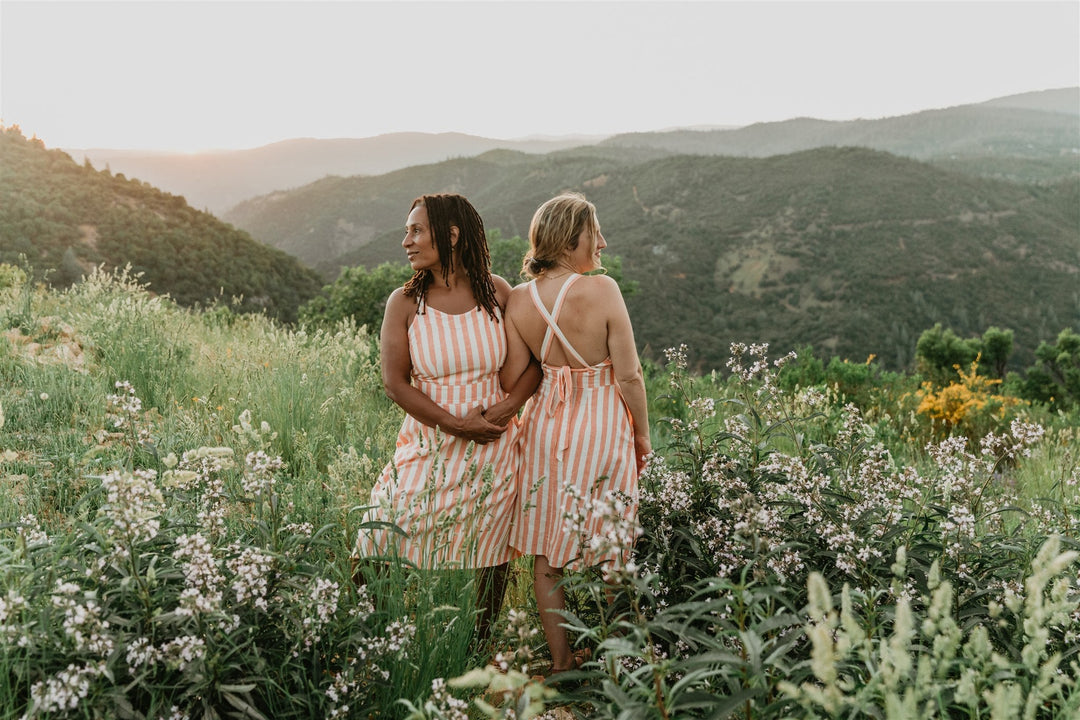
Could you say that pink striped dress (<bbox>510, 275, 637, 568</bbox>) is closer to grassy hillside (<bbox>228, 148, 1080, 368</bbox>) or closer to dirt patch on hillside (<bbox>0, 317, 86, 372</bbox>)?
dirt patch on hillside (<bbox>0, 317, 86, 372</bbox>)

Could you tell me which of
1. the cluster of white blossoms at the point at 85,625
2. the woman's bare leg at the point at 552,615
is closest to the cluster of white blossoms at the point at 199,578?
the cluster of white blossoms at the point at 85,625

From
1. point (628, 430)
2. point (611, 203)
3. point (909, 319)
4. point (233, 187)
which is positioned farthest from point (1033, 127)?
point (628, 430)

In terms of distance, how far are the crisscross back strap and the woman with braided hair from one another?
214 mm

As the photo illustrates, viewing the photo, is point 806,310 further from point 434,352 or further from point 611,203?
point 434,352

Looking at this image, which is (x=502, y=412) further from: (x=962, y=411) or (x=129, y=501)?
(x=962, y=411)

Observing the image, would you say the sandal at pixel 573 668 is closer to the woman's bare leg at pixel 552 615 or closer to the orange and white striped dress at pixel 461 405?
the woman's bare leg at pixel 552 615

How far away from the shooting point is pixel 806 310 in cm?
3928

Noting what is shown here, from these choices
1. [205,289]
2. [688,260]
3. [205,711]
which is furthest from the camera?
[688,260]

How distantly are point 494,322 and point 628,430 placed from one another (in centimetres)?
74

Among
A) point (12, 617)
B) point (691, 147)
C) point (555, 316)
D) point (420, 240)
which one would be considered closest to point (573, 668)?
point (555, 316)

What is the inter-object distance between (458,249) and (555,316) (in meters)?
0.56

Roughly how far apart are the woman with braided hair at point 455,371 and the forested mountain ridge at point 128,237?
2256cm

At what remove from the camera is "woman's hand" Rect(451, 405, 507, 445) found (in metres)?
2.64

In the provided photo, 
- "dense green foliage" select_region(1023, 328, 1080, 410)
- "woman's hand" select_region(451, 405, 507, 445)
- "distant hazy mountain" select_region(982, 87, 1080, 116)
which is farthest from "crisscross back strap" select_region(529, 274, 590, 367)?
"distant hazy mountain" select_region(982, 87, 1080, 116)
